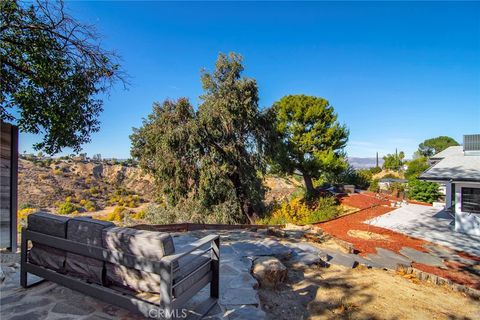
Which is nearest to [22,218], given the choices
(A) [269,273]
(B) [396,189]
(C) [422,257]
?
(A) [269,273]

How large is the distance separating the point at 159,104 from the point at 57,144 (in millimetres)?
8430

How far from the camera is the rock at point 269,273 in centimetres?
399

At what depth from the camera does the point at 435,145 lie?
51062 mm

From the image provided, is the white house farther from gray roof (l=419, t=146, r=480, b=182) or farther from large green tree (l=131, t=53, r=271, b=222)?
large green tree (l=131, t=53, r=271, b=222)

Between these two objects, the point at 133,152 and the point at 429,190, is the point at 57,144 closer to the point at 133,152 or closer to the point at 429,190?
the point at 133,152

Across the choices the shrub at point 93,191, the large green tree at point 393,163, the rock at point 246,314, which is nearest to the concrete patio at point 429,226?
the rock at point 246,314

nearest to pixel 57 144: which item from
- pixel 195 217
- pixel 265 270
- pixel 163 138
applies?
pixel 265 270

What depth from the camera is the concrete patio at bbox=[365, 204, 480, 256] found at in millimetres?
8137

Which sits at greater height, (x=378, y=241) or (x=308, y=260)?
(x=308, y=260)

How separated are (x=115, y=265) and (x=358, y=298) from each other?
3.51 metres

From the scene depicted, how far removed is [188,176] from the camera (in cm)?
1202

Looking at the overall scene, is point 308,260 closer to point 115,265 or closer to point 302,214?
point 115,265

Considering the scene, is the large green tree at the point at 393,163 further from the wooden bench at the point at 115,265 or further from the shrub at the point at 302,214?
the wooden bench at the point at 115,265

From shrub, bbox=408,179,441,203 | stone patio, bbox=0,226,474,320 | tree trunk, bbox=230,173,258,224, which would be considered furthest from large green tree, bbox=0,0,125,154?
shrub, bbox=408,179,441,203
